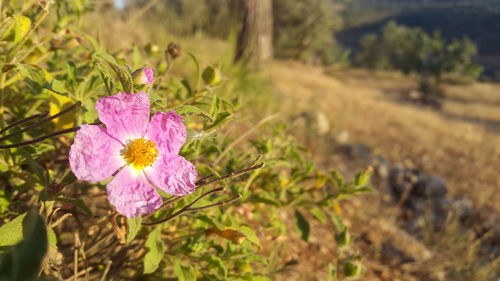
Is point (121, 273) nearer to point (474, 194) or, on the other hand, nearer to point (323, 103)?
point (474, 194)

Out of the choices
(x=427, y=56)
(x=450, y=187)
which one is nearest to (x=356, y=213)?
(x=450, y=187)

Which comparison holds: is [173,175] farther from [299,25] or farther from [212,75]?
[299,25]

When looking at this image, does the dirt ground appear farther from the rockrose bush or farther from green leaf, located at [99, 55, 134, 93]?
green leaf, located at [99, 55, 134, 93]

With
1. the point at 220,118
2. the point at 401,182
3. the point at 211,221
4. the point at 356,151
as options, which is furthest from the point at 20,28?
the point at 401,182

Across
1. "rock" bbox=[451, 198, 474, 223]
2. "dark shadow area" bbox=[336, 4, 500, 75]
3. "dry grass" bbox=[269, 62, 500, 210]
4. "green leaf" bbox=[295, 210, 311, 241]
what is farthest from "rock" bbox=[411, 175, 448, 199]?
"dark shadow area" bbox=[336, 4, 500, 75]

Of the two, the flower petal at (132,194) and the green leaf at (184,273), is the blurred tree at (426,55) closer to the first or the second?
the green leaf at (184,273)
